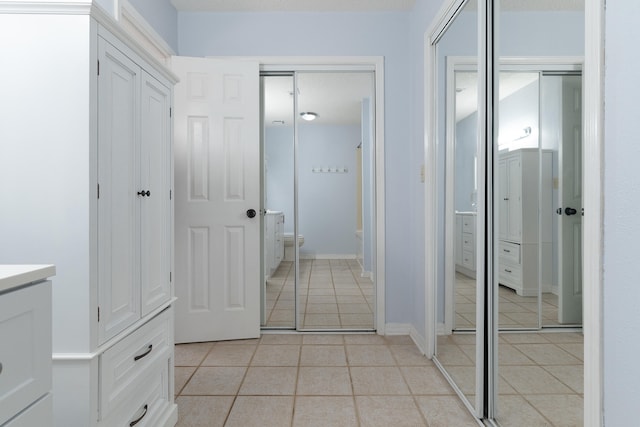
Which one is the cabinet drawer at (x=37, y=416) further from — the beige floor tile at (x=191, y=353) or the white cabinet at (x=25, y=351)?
the beige floor tile at (x=191, y=353)

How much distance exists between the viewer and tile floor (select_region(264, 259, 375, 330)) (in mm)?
3348

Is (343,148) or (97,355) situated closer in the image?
(97,355)

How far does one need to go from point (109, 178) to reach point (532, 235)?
151 cm

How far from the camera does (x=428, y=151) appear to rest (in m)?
2.52

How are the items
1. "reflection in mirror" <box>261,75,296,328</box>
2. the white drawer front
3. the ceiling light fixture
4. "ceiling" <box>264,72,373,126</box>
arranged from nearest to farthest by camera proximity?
the white drawer front
"reflection in mirror" <box>261,75,296,328</box>
"ceiling" <box>264,72,373,126</box>
the ceiling light fixture

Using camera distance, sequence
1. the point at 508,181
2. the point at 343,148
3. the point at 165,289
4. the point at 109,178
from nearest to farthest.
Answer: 1. the point at 109,178
2. the point at 508,181
3. the point at 165,289
4. the point at 343,148

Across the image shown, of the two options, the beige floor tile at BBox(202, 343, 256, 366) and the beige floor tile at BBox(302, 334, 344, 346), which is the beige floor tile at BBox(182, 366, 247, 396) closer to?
the beige floor tile at BBox(202, 343, 256, 366)

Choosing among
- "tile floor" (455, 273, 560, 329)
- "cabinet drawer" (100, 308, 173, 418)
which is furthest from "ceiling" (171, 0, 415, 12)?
"cabinet drawer" (100, 308, 173, 418)

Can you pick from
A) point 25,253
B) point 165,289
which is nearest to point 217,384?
point 165,289

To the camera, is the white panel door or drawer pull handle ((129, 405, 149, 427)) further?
drawer pull handle ((129, 405, 149, 427))

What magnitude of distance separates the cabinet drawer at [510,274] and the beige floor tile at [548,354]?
246 mm

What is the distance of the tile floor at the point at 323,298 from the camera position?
335 cm

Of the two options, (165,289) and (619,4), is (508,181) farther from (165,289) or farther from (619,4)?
(165,289)

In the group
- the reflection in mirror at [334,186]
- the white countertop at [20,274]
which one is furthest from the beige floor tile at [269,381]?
the reflection in mirror at [334,186]
